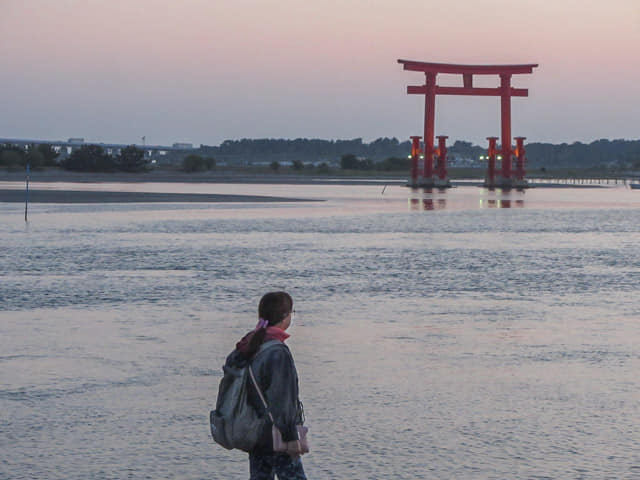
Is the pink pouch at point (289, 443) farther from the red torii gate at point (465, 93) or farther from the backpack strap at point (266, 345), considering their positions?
the red torii gate at point (465, 93)

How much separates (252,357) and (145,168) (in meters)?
122

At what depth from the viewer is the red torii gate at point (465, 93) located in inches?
2995

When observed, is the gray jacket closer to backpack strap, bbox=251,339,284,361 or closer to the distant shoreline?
backpack strap, bbox=251,339,284,361

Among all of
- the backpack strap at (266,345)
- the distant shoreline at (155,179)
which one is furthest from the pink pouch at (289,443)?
the distant shoreline at (155,179)

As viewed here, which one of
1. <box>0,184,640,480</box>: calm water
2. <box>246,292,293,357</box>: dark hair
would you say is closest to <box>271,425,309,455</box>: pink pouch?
<box>246,292,293,357</box>: dark hair

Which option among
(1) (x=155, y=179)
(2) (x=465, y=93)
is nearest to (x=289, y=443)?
(2) (x=465, y=93)

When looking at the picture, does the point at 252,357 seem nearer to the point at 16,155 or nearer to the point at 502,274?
the point at 502,274

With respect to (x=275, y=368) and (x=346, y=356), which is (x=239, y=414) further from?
(x=346, y=356)

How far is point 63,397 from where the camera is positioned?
779 centimetres

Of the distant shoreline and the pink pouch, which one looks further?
the distant shoreline

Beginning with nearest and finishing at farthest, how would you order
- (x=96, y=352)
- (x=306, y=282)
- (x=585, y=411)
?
(x=585, y=411), (x=96, y=352), (x=306, y=282)

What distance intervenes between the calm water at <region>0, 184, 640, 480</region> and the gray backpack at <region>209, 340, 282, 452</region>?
171cm

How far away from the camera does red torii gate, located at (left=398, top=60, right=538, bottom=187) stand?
7606cm

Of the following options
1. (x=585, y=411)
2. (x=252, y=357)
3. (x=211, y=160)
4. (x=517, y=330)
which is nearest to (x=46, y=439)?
(x=252, y=357)
